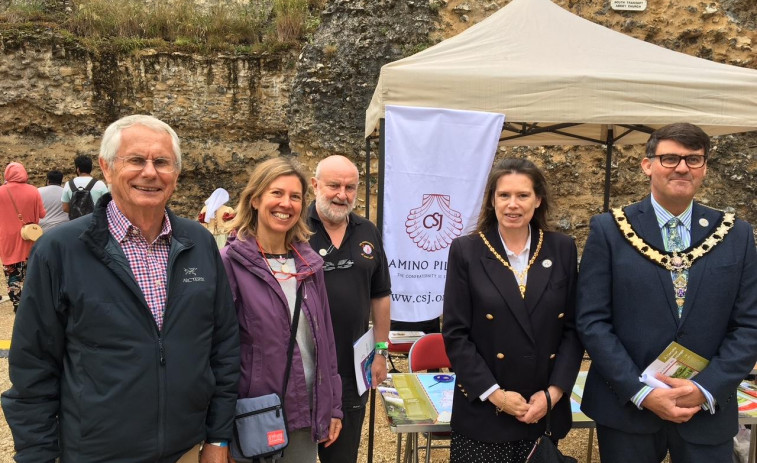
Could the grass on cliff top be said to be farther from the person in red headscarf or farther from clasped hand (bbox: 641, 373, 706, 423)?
clasped hand (bbox: 641, 373, 706, 423)

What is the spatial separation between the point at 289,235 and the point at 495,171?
100 cm

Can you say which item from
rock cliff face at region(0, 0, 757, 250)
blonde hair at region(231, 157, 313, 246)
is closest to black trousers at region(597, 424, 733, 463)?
blonde hair at region(231, 157, 313, 246)

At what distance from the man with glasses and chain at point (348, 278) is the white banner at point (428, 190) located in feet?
3.14

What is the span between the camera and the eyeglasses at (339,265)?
100 inches

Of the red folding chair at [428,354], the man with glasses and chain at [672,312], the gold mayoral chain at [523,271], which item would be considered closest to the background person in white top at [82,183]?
the red folding chair at [428,354]

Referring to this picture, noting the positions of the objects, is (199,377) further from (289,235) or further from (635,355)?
(635,355)

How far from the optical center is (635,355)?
2.09m

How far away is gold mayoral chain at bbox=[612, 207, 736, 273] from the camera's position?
2.06m

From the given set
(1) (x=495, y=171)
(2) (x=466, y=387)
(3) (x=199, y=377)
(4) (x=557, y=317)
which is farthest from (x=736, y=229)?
(3) (x=199, y=377)

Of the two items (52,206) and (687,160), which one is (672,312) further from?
(52,206)

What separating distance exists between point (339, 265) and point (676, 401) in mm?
1591

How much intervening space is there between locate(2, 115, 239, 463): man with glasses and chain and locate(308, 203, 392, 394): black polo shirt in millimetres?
777

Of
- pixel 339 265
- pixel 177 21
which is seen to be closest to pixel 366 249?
pixel 339 265

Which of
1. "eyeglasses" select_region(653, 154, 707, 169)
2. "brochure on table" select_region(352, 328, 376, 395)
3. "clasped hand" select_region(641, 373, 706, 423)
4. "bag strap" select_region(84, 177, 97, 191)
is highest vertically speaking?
"eyeglasses" select_region(653, 154, 707, 169)
